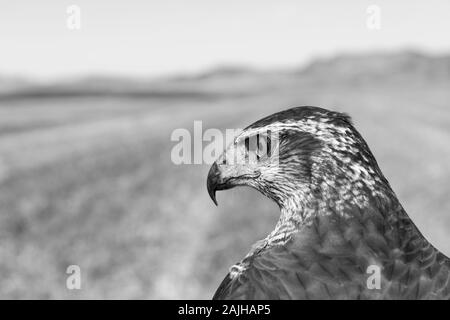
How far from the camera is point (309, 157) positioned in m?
4.06

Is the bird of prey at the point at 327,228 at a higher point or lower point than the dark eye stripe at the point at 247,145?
lower

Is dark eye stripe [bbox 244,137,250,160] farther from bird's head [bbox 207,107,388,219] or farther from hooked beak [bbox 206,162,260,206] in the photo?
hooked beak [bbox 206,162,260,206]

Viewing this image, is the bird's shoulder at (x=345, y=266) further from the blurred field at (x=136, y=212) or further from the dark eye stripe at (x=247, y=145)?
the blurred field at (x=136, y=212)

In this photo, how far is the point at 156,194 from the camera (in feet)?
61.3

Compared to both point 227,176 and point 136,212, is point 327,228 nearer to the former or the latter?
point 227,176

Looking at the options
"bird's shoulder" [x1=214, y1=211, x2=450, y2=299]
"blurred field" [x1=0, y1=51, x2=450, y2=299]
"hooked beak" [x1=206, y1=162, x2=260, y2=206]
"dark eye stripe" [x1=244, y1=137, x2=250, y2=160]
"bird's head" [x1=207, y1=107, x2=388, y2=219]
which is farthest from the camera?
"blurred field" [x1=0, y1=51, x2=450, y2=299]

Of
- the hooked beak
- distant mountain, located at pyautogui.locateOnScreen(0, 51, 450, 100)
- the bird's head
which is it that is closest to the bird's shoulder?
the bird's head

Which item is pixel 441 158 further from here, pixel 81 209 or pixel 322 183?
pixel 322 183

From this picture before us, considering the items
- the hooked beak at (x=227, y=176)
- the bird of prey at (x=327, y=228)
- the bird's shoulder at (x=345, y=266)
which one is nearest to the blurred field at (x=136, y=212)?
the hooked beak at (x=227, y=176)

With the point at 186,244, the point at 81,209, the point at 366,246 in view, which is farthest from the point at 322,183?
the point at 81,209

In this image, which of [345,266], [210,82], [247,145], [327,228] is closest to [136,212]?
[247,145]

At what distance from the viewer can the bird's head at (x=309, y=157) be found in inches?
155

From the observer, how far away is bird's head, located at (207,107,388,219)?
12.9ft

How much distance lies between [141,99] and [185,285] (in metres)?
54.8
